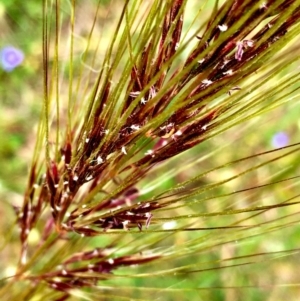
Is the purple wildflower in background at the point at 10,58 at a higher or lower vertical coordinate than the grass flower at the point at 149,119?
higher

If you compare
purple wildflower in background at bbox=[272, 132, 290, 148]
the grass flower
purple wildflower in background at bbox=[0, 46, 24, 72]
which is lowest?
the grass flower

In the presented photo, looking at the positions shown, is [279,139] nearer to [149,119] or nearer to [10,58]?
[10,58]

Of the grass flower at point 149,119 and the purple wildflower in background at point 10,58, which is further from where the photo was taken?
the purple wildflower in background at point 10,58

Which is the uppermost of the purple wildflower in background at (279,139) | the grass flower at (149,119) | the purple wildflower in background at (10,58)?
the purple wildflower in background at (10,58)

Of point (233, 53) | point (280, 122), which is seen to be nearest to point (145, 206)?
point (233, 53)

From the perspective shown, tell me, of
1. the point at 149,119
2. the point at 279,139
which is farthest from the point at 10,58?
the point at 149,119

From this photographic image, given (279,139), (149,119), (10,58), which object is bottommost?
(149,119)

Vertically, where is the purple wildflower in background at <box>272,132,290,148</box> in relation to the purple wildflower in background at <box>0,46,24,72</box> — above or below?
below

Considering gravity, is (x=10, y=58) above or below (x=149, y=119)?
above
